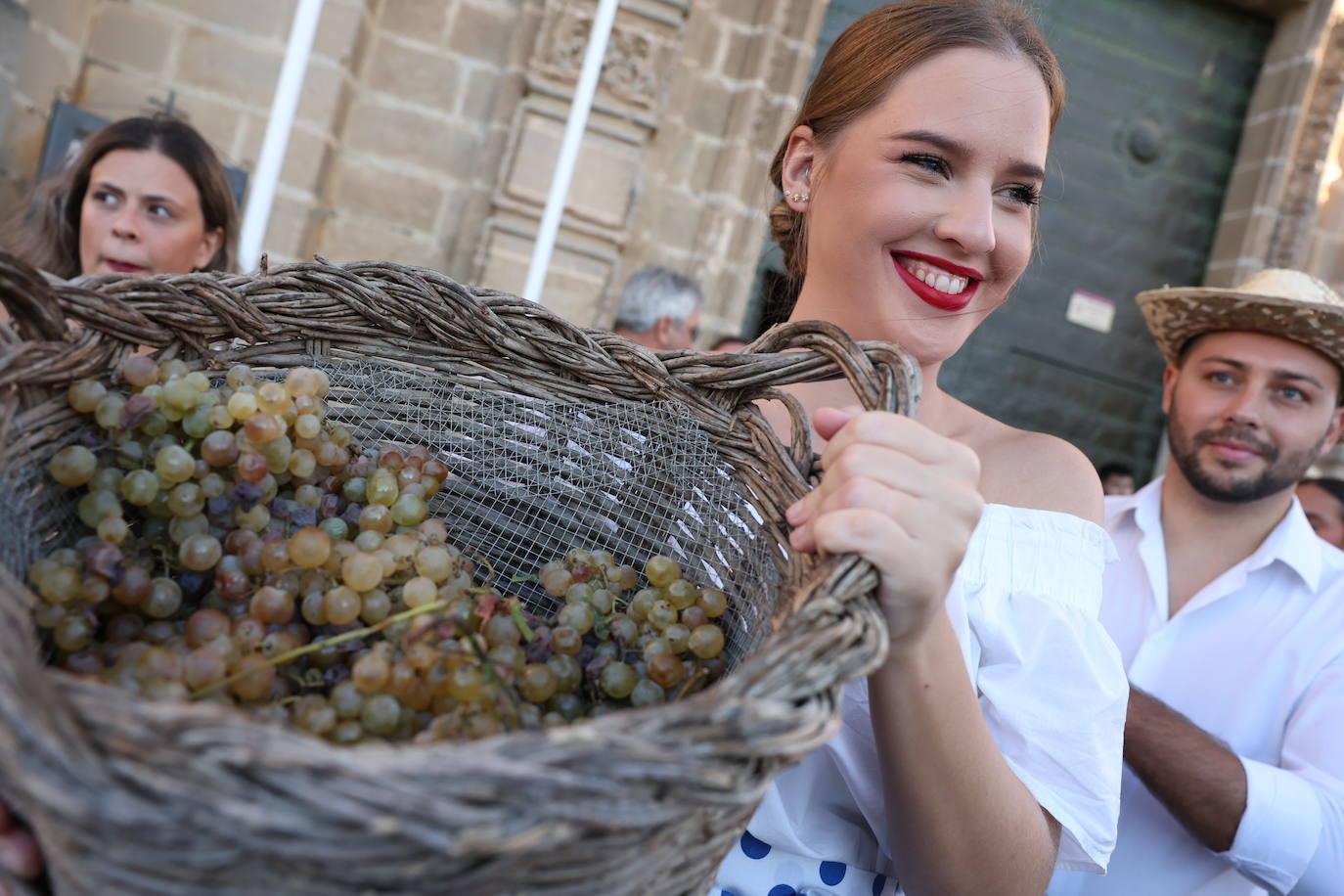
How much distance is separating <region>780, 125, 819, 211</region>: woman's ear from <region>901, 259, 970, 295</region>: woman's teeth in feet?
0.93

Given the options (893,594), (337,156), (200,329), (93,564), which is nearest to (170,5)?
(337,156)

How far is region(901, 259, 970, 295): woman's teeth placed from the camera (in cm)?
118

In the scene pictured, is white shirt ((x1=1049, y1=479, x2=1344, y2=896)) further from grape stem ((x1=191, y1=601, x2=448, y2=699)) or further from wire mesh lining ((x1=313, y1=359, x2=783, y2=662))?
grape stem ((x1=191, y1=601, x2=448, y2=699))

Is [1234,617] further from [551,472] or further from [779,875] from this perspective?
[551,472]

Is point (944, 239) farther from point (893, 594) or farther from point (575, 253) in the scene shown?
point (575, 253)

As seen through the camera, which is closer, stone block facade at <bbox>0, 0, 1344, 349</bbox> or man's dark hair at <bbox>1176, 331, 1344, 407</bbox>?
man's dark hair at <bbox>1176, 331, 1344, 407</bbox>

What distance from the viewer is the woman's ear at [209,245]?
2.60 meters

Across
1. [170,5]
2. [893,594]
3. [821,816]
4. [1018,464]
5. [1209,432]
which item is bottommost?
[821,816]

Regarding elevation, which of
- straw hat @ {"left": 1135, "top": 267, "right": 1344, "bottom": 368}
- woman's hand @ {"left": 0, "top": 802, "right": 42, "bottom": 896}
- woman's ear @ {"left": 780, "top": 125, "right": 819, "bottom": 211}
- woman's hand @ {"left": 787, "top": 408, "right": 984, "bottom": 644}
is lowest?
woman's hand @ {"left": 0, "top": 802, "right": 42, "bottom": 896}

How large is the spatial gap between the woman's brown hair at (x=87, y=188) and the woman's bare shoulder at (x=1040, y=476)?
205 cm

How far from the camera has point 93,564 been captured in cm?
76

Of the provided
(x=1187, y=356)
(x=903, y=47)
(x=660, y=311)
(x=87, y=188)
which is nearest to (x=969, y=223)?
(x=903, y=47)

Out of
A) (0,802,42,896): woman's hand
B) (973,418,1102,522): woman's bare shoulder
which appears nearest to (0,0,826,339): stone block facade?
(973,418,1102,522): woman's bare shoulder

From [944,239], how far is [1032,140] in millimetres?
160
